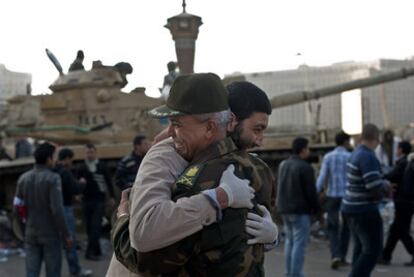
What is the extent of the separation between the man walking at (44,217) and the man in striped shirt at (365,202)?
2.61 meters

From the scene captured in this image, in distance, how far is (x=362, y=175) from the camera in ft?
22.7

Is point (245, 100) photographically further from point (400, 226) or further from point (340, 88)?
point (340, 88)

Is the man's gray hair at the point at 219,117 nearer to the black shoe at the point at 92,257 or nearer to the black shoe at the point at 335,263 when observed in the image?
the black shoe at the point at 335,263

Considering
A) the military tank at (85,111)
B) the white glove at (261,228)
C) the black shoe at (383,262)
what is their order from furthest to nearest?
the military tank at (85,111) < the black shoe at (383,262) < the white glove at (261,228)

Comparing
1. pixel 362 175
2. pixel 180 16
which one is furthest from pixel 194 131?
pixel 180 16

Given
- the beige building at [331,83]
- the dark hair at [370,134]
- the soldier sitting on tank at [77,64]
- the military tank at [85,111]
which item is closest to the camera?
the dark hair at [370,134]

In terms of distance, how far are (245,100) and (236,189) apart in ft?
1.57

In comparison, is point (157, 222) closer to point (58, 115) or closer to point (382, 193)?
point (382, 193)

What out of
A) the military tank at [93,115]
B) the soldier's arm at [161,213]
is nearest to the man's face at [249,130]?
the soldier's arm at [161,213]

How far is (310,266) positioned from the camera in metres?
9.59

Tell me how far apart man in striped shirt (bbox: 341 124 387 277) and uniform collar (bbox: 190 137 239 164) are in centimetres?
439

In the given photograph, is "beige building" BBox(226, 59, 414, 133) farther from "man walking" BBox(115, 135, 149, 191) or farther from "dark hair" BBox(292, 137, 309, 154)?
"dark hair" BBox(292, 137, 309, 154)

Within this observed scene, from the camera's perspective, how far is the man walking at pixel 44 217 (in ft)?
21.7

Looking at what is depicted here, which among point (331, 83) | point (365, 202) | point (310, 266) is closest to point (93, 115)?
point (310, 266)
